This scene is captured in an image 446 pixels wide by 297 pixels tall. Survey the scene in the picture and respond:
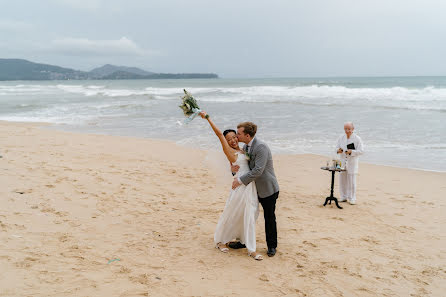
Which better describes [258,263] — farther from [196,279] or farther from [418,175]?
[418,175]

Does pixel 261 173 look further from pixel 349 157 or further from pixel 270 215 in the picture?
pixel 349 157

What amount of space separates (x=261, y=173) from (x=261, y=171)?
0.04 metres

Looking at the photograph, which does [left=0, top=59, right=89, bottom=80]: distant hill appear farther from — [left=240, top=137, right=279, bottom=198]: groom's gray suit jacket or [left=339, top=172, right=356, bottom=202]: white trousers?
[left=240, top=137, right=279, bottom=198]: groom's gray suit jacket

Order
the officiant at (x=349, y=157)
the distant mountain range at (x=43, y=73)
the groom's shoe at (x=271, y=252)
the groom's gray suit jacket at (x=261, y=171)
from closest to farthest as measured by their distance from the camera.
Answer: the groom's gray suit jacket at (x=261, y=171) → the groom's shoe at (x=271, y=252) → the officiant at (x=349, y=157) → the distant mountain range at (x=43, y=73)

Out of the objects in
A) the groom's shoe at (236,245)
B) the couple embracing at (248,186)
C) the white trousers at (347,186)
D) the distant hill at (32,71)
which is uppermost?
the distant hill at (32,71)

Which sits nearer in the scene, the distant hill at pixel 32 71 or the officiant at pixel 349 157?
the officiant at pixel 349 157

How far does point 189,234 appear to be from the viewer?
18.0 feet

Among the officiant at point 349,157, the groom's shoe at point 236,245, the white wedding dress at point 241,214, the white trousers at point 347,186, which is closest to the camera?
the white wedding dress at point 241,214

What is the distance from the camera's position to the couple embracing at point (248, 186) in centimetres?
439

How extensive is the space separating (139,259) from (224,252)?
1.15 meters

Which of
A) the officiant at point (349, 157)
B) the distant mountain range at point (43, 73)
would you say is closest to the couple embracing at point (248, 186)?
the officiant at point (349, 157)

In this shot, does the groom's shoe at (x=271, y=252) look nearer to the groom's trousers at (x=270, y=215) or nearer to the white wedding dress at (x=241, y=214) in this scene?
the groom's trousers at (x=270, y=215)

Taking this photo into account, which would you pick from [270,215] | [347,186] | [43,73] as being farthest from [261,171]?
[43,73]

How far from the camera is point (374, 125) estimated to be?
1756cm
